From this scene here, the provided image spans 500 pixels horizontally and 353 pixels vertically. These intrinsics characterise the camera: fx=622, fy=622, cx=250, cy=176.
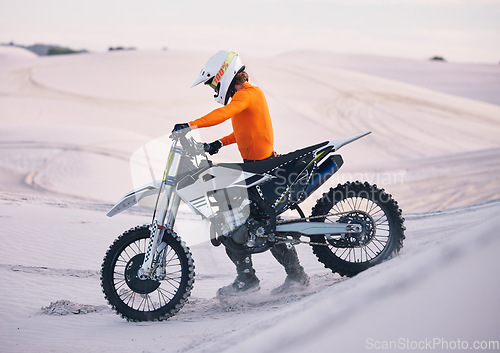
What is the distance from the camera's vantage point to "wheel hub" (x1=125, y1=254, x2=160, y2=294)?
491 centimetres

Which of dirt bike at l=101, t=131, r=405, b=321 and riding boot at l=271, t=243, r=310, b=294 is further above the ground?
dirt bike at l=101, t=131, r=405, b=321

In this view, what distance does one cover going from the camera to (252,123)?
5230 millimetres

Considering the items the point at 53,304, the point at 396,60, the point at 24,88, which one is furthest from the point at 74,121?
the point at 396,60

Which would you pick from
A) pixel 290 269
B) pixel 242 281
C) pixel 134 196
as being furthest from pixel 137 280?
pixel 290 269

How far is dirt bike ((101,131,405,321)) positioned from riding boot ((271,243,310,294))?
24 cm

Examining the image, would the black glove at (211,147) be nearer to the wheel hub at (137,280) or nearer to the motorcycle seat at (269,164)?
the motorcycle seat at (269,164)

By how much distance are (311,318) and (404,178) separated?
13689 millimetres

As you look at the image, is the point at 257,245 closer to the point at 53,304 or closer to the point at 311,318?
the point at 53,304

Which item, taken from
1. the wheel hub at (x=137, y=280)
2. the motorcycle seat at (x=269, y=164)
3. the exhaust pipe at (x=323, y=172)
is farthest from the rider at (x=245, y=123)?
the wheel hub at (x=137, y=280)

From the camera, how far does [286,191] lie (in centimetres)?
512

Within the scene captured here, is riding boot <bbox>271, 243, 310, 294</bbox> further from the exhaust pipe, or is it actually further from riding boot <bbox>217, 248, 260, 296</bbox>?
the exhaust pipe
